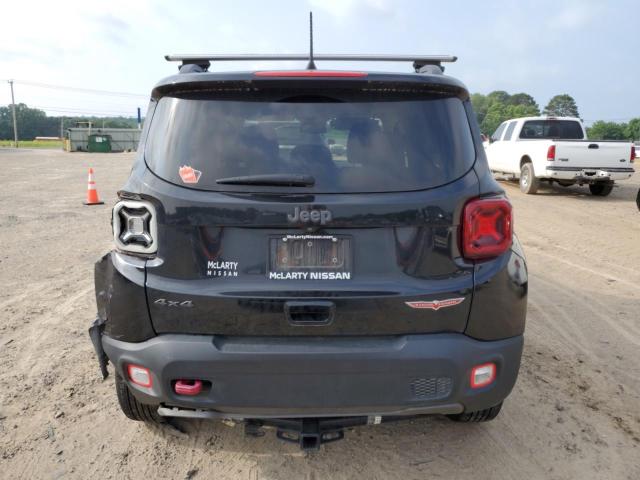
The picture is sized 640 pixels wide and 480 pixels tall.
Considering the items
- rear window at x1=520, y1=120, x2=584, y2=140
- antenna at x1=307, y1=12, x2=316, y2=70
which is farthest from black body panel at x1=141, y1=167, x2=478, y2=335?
rear window at x1=520, y1=120, x2=584, y2=140

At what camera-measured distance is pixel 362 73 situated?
230 centimetres

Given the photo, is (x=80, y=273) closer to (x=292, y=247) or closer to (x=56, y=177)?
(x=292, y=247)

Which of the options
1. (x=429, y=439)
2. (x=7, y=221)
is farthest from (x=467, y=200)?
(x=7, y=221)

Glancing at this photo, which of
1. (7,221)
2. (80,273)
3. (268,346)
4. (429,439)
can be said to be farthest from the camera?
(7,221)

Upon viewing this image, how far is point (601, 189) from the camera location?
13.7 metres

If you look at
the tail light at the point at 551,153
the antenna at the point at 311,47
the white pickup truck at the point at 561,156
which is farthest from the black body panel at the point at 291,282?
the tail light at the point at 551,153

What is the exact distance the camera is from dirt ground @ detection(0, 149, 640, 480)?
270cm

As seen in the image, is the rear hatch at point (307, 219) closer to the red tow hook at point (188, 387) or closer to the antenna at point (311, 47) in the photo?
the red tow hook at point (188, 387)

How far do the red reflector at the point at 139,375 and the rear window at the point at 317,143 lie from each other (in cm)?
86

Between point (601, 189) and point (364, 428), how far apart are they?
1319 centimetres

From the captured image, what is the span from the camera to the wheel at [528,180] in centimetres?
1355

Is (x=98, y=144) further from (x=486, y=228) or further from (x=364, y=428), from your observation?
(x=486, y=228)

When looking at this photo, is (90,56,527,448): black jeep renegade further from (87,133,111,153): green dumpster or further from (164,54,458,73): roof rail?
(87,133,111,153): green dumpster

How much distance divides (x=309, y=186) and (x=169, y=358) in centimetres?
97
